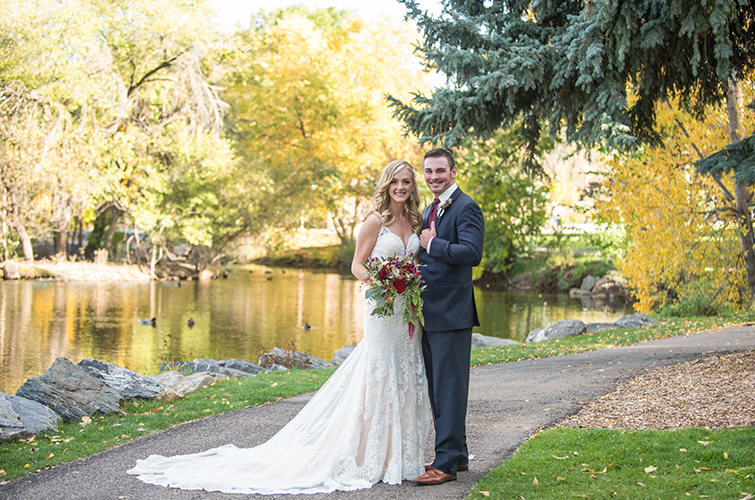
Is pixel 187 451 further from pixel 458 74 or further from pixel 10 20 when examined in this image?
pixel 10 20

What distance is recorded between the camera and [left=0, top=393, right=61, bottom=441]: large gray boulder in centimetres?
579

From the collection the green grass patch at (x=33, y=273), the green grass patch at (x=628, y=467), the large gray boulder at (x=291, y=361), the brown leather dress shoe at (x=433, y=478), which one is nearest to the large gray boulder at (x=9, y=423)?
the brown leather dress shoe at (x=433, y=478)

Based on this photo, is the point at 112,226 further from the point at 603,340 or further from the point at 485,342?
the point at 603,340

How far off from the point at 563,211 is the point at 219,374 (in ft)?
148

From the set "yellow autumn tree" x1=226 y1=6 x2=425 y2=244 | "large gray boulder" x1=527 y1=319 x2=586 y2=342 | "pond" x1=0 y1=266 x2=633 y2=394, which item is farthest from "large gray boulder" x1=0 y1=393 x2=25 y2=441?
"yellow autumn tree" x1=226 y1=6 x2=425 y2=244

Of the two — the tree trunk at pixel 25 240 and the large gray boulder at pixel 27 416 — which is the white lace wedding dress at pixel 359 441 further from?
the tree trunk at pixel 25 240

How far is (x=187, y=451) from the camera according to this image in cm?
559

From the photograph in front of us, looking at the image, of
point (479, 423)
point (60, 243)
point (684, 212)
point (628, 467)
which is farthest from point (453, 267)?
point (60, 243)

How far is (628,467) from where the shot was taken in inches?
188

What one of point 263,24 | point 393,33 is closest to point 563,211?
point 393,33

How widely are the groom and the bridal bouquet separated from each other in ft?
0.45

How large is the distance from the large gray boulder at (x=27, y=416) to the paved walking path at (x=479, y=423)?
0.96m

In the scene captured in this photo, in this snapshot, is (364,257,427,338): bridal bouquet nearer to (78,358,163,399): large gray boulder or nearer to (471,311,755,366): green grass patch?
(78,358,163,399): large gray boulder

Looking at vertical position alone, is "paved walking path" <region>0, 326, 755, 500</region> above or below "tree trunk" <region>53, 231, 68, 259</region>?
below
